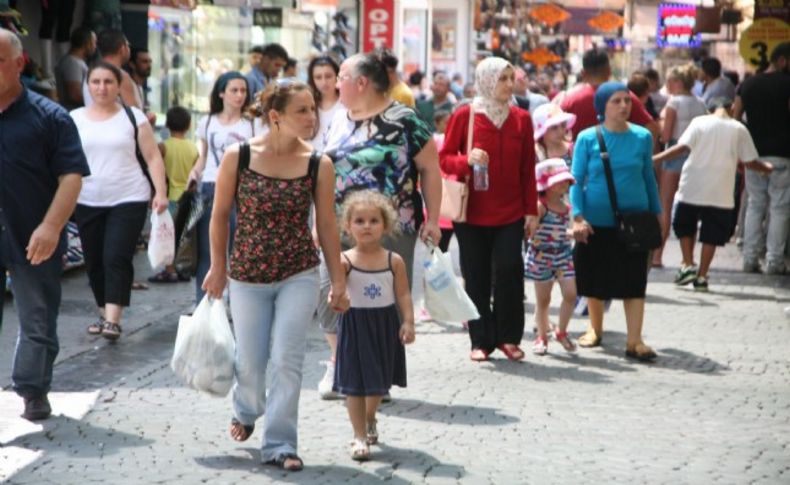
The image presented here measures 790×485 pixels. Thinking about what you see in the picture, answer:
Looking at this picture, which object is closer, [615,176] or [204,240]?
[615,176]

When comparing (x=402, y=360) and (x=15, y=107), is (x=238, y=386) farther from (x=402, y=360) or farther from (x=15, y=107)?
(x=15, y=107)

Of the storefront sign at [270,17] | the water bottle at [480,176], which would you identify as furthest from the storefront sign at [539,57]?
the water bottle at [480,176]

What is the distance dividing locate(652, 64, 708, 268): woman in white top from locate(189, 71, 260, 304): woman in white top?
6749mm

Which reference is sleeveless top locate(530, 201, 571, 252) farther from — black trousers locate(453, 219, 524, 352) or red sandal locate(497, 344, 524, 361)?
red sandal locate(497, 344, 524, 361)

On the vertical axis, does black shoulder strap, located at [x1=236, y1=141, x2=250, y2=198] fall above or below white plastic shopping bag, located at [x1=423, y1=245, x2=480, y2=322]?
above

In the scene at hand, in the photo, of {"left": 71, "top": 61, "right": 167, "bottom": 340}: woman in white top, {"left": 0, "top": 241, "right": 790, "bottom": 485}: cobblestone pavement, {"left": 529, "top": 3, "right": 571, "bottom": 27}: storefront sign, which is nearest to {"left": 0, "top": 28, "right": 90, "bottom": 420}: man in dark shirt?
{"left": 0, "top": 241, "right": 790, "bottom": 485}: cobblestone pavement

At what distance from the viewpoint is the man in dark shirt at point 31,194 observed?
8.52m

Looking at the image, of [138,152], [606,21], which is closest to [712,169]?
[138,152]

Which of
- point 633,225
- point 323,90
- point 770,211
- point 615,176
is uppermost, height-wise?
point 323,90

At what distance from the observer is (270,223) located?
25.3ft

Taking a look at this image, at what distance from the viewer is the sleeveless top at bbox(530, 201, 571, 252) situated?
1194cm

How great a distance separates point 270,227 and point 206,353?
0.64 meters

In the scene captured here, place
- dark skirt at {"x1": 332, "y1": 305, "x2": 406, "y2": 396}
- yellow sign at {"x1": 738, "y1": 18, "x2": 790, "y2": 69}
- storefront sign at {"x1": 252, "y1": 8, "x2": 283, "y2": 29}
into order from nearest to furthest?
1. dark skirt at {"x1": 332, "y1": 305, "x2": 406, "y2": 396}
2. yellow sign at {"x1": 738, "y1": 18, "x2": 790, "y2": 69}
3. storefront sign at {"x1": 252, "y1": 8, "x2": 283, "y2": 29}

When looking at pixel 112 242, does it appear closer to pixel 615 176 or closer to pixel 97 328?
pixel 97 328
